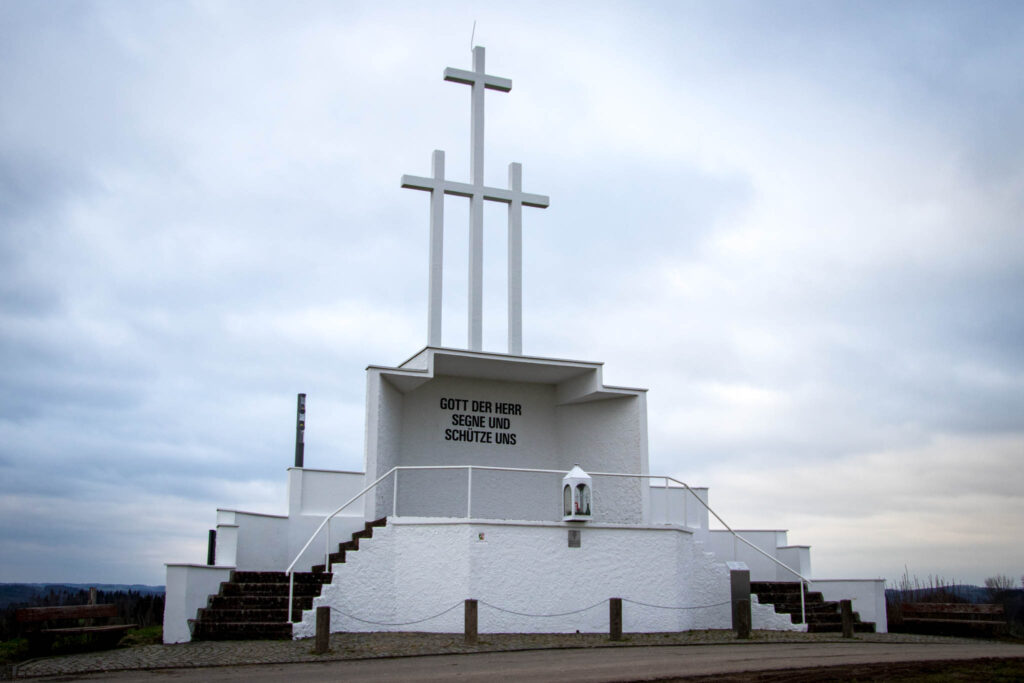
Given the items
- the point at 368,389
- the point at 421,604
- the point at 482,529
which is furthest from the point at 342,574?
the point at 368,389

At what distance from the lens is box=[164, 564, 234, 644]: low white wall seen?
50.3 feet

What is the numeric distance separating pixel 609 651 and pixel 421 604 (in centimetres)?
387

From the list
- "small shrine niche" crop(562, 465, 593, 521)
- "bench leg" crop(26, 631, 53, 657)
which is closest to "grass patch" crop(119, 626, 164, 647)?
"bench leg" crop(26, 631, 53, 657)

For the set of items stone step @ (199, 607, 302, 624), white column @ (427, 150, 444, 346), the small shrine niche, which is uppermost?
white column @ (427, 150, 444, 346)

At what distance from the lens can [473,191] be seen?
20484 millimetres

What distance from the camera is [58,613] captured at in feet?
47.7

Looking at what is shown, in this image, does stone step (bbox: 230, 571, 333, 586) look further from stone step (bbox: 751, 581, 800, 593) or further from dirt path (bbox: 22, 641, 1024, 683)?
stone step (bbox: 751, 581, 800, 593)

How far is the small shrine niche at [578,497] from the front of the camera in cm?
1712

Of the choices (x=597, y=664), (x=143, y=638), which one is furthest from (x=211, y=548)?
(x=597, y=664)

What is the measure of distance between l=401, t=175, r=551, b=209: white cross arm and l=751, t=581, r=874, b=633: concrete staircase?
888 centimetres

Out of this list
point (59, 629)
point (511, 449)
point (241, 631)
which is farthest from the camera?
Answer: point (511, 449)

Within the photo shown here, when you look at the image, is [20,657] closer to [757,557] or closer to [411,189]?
[411,189]

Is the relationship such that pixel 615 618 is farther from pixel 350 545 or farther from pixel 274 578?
pixel 274 578

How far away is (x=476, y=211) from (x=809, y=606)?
10052 mm
